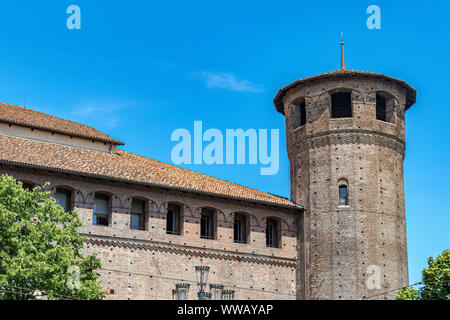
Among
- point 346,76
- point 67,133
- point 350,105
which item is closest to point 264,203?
point 350,105

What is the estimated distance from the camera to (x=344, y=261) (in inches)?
1335

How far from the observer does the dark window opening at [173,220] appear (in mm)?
33125

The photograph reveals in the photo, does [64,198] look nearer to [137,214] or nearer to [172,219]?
[137,214]

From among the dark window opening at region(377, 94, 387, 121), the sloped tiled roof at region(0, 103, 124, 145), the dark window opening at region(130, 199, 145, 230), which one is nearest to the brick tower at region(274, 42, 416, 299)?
the dark window opening at region(377, 94, 387, 121)

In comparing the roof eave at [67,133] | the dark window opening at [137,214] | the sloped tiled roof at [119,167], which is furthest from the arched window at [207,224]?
the roof eave at [67,133]

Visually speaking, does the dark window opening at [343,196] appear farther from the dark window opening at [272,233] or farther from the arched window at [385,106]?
the arched window at [385,106]

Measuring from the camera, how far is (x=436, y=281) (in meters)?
28.5

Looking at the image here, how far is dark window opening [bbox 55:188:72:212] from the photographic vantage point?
101ft

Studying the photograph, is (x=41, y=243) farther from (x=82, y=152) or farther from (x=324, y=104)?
(x=324, y=104)

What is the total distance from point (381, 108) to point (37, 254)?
20.5 m

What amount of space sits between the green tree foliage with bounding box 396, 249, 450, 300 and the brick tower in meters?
3.78

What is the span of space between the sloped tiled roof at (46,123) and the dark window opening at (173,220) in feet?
15.1

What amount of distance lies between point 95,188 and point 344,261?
12215 mm
